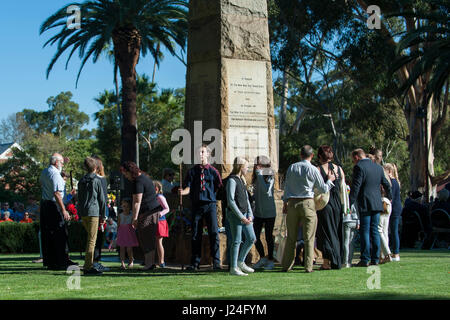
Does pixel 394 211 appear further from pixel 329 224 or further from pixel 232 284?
pixel 232 284

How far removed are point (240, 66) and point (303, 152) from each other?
282cm

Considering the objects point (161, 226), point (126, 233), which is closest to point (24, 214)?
point (126, 233)

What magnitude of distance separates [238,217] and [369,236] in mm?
2457

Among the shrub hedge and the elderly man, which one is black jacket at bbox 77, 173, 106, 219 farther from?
the shrub hedge

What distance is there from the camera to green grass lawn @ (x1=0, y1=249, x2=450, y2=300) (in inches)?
269

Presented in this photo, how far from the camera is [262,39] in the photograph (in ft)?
38.8

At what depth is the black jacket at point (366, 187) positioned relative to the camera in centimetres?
995

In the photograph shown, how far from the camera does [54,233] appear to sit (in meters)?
10.2

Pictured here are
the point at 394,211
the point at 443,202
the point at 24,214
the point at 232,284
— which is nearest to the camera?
the point at 232,284

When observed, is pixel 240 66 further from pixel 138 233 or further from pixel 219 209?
pixel 138 233

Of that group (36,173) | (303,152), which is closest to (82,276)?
(303,152)

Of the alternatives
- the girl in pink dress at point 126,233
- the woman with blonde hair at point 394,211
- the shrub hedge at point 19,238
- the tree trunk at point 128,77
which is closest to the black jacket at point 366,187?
the woman with blonde hair at point 394,211

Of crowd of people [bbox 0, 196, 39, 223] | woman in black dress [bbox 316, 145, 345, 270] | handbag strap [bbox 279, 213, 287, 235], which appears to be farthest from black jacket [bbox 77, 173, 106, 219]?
crowd of people [bbox 0, 196, 39, 223]
